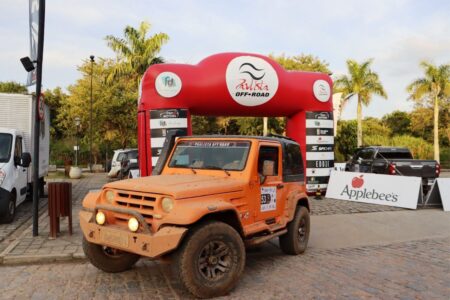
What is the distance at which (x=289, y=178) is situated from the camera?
6398 mm

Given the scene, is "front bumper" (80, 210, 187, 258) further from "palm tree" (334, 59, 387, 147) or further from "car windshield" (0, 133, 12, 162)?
"palm tree" (334, 59, 387, 147)

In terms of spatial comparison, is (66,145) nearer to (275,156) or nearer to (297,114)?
(297,114)

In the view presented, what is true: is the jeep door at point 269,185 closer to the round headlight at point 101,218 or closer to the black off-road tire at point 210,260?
the black off-road tire at point 210,260

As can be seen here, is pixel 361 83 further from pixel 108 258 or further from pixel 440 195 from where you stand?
pixel 108 258

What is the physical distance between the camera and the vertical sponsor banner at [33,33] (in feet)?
23.9

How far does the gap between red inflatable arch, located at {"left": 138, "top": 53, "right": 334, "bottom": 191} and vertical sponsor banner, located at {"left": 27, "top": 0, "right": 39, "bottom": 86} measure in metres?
4.53

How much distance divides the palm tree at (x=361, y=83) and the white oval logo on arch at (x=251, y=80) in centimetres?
2052

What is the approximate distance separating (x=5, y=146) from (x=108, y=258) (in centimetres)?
539

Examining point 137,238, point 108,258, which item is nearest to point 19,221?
point 108,258

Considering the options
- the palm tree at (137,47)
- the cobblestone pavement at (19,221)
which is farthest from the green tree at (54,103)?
the cobblestone pavement at (19,221)

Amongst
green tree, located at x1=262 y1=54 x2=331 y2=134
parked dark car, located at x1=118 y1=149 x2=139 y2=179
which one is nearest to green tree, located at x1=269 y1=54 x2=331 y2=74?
green tree, located at x1=262 y1=54 x2=331 y2=134

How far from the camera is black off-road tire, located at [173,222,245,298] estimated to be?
4285mm

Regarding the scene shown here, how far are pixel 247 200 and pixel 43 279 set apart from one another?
281cm

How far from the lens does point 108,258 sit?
5.25 m
